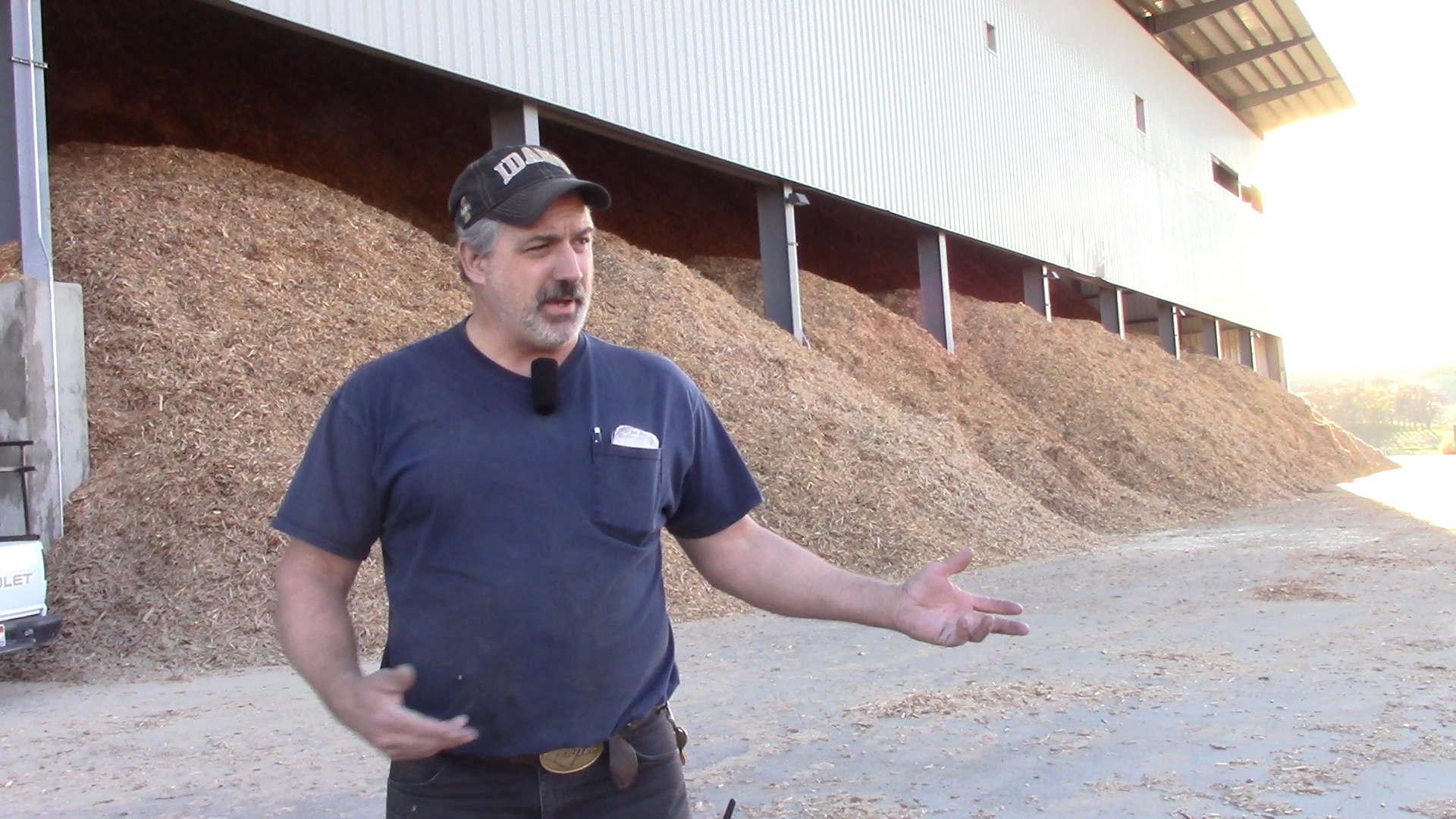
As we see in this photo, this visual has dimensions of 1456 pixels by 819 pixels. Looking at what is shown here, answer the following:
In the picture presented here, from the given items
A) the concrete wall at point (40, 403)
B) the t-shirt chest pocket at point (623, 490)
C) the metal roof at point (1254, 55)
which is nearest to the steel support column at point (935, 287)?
the concrete wall at point (40, 403)

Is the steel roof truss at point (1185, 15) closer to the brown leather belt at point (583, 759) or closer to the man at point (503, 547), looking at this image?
the man at point (503, 547)

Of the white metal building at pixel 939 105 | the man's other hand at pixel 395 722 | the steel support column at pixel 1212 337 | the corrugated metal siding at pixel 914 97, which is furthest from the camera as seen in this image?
the steel support column at pixel 1212 337

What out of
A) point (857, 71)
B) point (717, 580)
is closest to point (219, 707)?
point (717, 580)

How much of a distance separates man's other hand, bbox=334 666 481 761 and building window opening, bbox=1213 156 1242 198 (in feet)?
130

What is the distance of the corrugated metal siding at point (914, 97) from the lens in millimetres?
12656

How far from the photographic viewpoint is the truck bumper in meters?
6.55

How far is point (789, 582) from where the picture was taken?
252 cm

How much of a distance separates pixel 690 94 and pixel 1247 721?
11.1 metres

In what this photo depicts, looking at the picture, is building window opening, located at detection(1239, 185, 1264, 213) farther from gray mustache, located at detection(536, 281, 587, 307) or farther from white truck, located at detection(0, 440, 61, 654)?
gray mustache, located at detection(536, 281, 587, 307)

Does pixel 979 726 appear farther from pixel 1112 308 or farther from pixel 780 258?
pixel 1112 308

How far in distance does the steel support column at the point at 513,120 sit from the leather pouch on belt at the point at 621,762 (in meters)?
11.0

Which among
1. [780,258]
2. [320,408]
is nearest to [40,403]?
[320,408]

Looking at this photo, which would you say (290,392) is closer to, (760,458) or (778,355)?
(760,458)

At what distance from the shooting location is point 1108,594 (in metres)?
9.52
